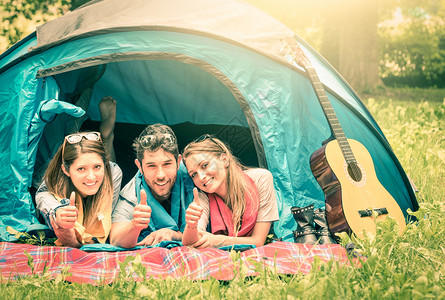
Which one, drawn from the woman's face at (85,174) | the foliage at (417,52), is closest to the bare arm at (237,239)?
the woman's face at (85,174)

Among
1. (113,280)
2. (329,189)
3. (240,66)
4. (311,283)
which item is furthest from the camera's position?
(240,66)

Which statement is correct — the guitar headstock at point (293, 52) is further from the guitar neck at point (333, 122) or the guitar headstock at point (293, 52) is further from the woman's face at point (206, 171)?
the woman's face at point (206, 171)

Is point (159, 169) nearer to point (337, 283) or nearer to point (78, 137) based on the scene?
point (78, 137)

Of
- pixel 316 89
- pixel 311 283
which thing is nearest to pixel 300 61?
pixel 316 89

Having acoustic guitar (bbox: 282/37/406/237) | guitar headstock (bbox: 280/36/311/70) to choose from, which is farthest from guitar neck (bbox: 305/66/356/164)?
guitar headstock (bbox: 280/36/311/70)

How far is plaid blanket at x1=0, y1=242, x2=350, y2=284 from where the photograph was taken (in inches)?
78.9

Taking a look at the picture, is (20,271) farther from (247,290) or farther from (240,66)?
(240,66)

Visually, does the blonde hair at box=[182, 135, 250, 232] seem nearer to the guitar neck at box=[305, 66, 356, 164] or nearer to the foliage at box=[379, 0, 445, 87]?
the guitar neck at box=[305, 66, 356, 164]

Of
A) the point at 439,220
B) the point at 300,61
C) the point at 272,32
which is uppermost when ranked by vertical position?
the point at 272,32

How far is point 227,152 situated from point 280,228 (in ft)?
1.74

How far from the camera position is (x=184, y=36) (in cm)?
269

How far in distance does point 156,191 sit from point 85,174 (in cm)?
40

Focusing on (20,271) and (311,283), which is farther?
(20,271)

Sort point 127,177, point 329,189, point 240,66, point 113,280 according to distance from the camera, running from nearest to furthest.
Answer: point 113,280
point 329,189
point 240,66
point 127,177
